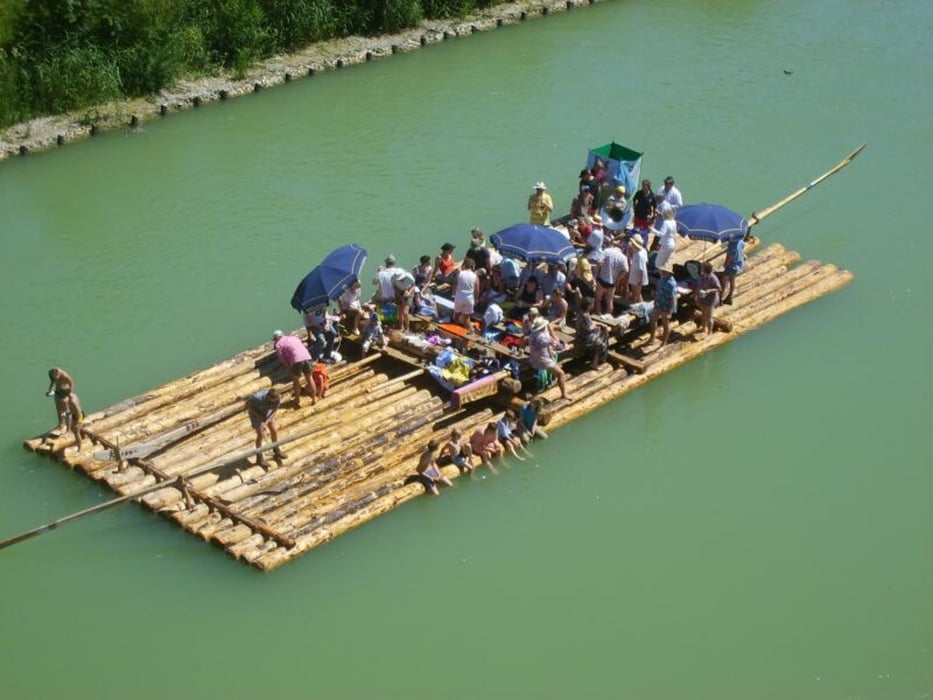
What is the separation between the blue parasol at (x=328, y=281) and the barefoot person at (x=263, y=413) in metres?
1.89

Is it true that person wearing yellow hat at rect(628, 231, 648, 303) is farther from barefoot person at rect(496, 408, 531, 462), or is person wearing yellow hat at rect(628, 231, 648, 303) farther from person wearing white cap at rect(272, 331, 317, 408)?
person wearing white cap at rect(272, 331, 317, 408)

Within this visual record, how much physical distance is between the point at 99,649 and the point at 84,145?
16.7 m

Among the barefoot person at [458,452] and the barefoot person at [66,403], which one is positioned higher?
the barefoot person at [66,403]

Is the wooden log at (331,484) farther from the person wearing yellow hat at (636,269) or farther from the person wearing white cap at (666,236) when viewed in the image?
the person wearing white cap at (666,236)

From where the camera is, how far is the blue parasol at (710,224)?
62.1 feet

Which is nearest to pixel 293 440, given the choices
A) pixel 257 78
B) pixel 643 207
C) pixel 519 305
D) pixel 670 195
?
pixel 519 305

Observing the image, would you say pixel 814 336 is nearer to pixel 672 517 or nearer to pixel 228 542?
pixel 672 517

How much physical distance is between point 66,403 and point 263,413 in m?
2.66

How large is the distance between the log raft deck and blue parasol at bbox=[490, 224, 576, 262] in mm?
1609

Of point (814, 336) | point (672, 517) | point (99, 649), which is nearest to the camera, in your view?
point (99, 649)

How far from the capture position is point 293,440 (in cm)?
1638

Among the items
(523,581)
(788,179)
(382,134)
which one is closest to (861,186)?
(788,179)

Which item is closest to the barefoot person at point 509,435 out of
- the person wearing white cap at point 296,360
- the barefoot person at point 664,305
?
the person wearing white cap at point 296,360

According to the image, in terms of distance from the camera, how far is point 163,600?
582 inches
